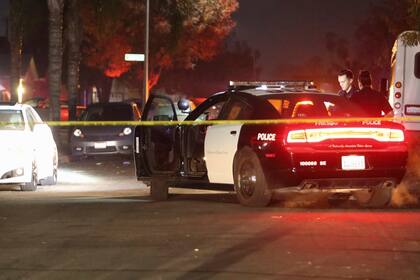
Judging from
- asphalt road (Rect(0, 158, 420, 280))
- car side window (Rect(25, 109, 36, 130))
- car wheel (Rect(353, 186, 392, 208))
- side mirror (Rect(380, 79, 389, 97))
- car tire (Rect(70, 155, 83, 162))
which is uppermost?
side mirror (Rect(380, 79, 389, 97))

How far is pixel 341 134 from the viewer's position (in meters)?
9.56

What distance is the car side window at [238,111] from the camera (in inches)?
408

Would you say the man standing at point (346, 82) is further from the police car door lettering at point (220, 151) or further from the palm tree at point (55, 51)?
the palm tree at point (55, 51)

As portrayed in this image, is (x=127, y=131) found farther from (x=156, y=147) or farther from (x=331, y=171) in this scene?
(x=331, y=171)

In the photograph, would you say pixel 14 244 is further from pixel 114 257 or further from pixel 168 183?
pixel 168 183

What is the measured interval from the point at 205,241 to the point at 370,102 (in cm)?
482

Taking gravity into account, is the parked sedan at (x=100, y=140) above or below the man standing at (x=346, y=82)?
below

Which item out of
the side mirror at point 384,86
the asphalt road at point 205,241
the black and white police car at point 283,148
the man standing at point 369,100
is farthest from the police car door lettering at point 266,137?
the side mirror at point 384,86

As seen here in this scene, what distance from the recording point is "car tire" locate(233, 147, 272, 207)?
981 centimetres

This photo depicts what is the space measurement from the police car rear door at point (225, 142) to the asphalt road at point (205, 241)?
1.31 feet

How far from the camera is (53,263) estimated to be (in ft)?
22.6

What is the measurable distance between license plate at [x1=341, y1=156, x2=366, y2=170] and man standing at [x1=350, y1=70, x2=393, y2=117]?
1967mm

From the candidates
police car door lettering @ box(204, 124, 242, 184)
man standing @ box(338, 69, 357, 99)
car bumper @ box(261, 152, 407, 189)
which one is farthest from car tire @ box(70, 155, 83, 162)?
car bumper @ box(261, 152, 407, 189)

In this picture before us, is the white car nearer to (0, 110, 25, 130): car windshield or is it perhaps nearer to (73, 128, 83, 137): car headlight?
(0, 110, 25, 130): car windshield
